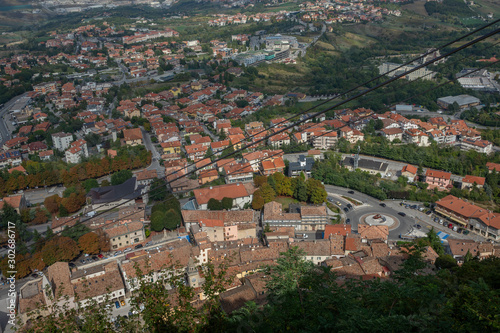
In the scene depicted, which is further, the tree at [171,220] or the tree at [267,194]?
the tree at [267,194]

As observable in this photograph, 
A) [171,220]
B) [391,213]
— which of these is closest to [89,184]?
[171,220]

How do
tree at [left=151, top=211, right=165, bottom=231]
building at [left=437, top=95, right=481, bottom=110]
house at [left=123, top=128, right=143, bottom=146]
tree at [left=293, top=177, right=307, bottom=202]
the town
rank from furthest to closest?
building at [left=437, top=95, right=481, bottom=110], house at [left=123, top=128, right=143, bottom=146], tree at [left=293, top=177, right=307, bottom=202], tree at [left=151, top=211, right=165, bottom=231], the town

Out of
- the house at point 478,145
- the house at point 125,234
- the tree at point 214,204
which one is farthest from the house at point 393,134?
the house at point 125,234

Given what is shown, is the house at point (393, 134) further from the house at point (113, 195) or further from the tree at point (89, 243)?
the tree at point (89, 243)

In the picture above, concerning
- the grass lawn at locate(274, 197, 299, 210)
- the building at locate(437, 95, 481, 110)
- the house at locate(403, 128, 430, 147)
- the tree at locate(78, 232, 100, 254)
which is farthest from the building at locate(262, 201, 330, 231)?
the building at locate(437, 95, 481, 110)

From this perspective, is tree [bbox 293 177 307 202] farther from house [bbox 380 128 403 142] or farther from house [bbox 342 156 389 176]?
house [bbox 380 128 403 142]

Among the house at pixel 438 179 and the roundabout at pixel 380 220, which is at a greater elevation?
the roundabout at pixel 380 220

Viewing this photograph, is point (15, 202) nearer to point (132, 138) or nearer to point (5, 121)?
point (132, 138)

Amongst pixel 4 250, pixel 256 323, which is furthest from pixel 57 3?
pixel 256 323
